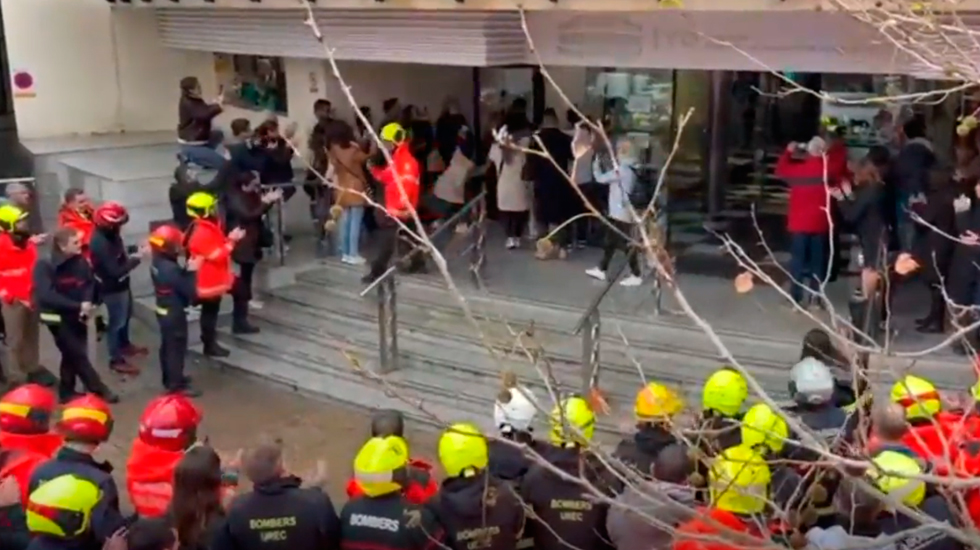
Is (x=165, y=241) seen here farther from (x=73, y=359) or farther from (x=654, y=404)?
(x=654, y=404)

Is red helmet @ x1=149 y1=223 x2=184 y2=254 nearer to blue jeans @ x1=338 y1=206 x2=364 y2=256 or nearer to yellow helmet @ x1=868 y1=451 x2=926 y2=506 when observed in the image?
blue jeans @ x1=338 y1=206 x2=364 y2=256

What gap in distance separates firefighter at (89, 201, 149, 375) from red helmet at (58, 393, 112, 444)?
15.9 feet

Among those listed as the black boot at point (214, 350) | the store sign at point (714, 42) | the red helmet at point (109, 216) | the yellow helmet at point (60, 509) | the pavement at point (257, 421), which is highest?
the store sign at point (714, 42)

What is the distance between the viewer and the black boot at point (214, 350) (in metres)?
11.7

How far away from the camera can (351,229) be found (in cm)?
1286

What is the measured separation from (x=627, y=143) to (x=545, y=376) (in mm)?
8065

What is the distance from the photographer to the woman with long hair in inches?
215

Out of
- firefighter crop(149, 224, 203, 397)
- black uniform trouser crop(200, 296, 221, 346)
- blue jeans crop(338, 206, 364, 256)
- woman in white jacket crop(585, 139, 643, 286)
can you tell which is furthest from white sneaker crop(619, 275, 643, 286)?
firefighter crop(149, 224, 203, 397)

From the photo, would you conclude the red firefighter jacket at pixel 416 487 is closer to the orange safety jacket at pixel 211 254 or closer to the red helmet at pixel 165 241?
the red helmet at pixel 165 241

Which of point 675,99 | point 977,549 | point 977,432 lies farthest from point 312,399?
point 977,549

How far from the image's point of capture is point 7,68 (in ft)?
58.2

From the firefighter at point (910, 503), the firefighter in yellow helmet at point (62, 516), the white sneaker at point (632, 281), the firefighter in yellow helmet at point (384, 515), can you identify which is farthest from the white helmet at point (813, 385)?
the white sneaker at point (632, 281)

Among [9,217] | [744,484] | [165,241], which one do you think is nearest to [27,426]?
[744,484]

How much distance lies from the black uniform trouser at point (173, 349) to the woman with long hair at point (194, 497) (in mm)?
5281
